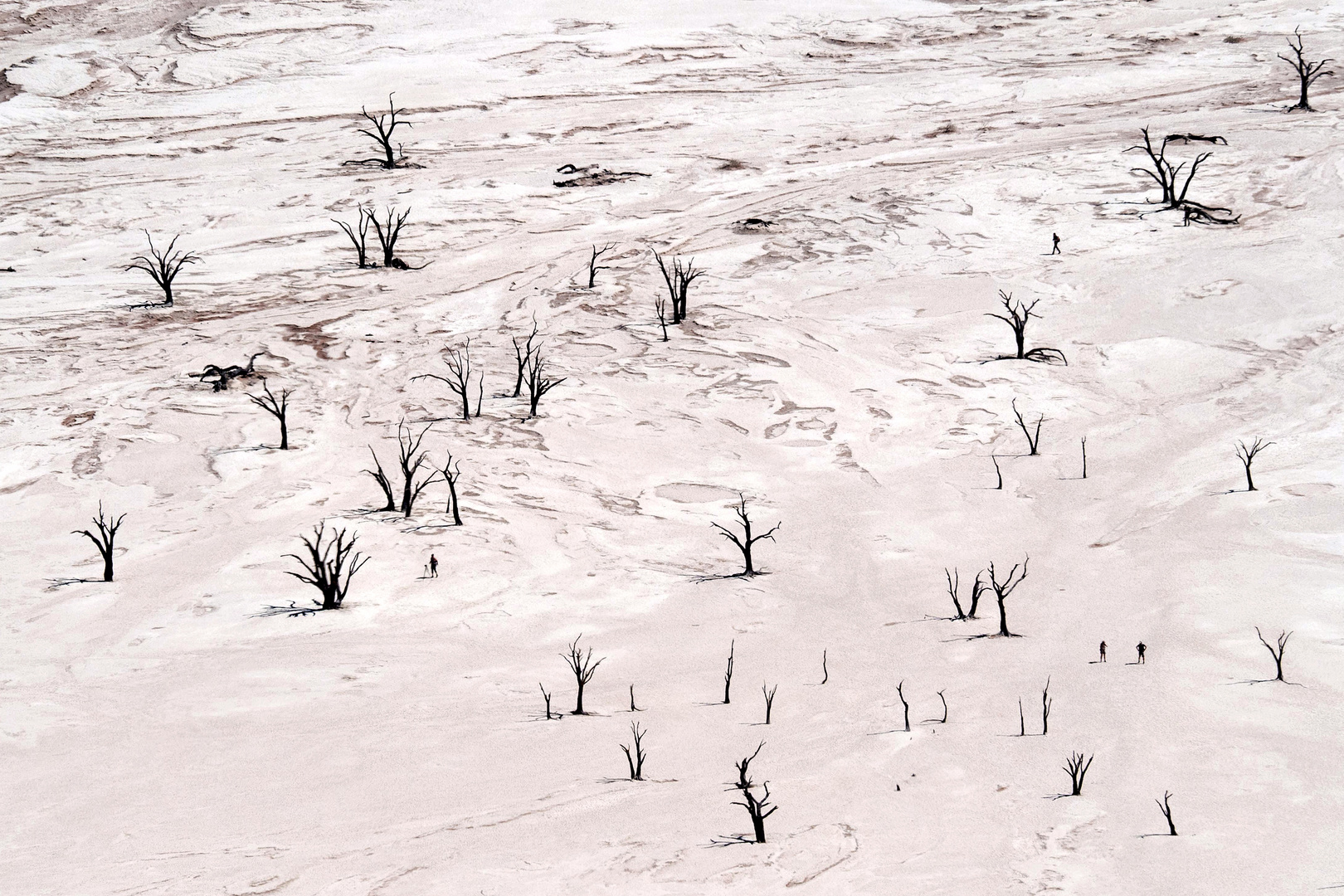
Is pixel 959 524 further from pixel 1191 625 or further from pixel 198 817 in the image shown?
pixel 198 817

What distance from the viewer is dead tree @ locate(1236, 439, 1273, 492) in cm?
1327

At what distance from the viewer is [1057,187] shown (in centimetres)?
2380

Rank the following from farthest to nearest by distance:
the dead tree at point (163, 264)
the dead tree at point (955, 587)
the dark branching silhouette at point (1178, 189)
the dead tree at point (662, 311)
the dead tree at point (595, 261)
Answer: the dark branching silhouette at point (1178, 189) → the dead tree at point (595, 261) → the dead tree at point (163, 264) → the dead tree at point (662, 311) → the dead tree at point (955, 587)

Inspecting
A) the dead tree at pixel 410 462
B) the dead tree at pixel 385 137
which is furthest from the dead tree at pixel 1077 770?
the dead tree at pixel 385 137

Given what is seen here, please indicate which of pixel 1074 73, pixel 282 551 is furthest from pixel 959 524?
pixel 1074 73

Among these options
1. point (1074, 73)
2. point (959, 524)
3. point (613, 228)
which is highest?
point (1074, 73)

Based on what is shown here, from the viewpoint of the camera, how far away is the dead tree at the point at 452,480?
13.0 meters

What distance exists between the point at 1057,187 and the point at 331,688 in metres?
18.4

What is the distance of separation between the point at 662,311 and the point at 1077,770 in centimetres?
1238

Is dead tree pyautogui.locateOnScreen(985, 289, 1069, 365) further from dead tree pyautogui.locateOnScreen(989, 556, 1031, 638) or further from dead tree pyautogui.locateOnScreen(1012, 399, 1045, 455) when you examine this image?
dead tree pyautogui.locateOnScreen(989, 556, 1031, 638)

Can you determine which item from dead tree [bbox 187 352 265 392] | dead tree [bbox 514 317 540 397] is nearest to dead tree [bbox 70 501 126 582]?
dead tree [bbox 187 352 265 392]

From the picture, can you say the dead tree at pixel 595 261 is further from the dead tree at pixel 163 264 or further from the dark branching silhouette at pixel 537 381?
the dead tree at pixel 163 264

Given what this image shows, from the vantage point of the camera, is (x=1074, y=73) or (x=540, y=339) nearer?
(x=540, y=339)

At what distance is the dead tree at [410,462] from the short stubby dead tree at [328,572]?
3.25 ft
